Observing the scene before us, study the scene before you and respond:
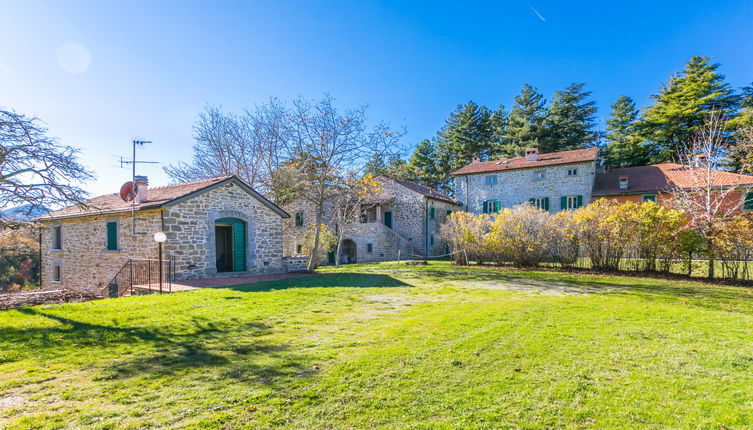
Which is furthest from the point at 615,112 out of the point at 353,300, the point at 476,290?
the point at 353,300

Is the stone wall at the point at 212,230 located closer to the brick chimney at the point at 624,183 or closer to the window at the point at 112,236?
the window at the point at 112,236

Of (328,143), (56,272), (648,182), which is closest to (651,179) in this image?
(648,182)

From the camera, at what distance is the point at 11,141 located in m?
8.47

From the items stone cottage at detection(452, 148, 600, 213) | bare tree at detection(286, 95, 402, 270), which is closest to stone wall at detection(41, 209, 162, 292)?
bare tree at detection(286, 95, 402, 270)

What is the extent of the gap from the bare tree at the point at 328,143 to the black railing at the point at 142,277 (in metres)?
5.51

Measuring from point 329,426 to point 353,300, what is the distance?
5583 millimetres

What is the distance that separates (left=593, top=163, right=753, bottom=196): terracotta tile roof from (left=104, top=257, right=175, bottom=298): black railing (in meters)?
25.8

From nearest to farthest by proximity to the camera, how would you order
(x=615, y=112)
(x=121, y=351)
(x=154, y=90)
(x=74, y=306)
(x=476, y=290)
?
(x=121, y=351) → (x=74, y=306) → (x=476, y=290) → (x=154, y=90) → (x=615, y=112)

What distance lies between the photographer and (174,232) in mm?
11562

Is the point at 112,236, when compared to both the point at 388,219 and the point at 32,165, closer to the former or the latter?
the point at 32,165

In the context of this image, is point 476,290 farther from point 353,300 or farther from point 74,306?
point 74,306

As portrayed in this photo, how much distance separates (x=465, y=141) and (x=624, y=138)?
14.7 m

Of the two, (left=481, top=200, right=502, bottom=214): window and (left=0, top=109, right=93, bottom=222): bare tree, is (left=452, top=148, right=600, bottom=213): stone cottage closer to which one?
(left=481, top=200, right=502, bottom=214): window

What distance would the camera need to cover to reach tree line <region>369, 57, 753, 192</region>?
2811 centimetres
